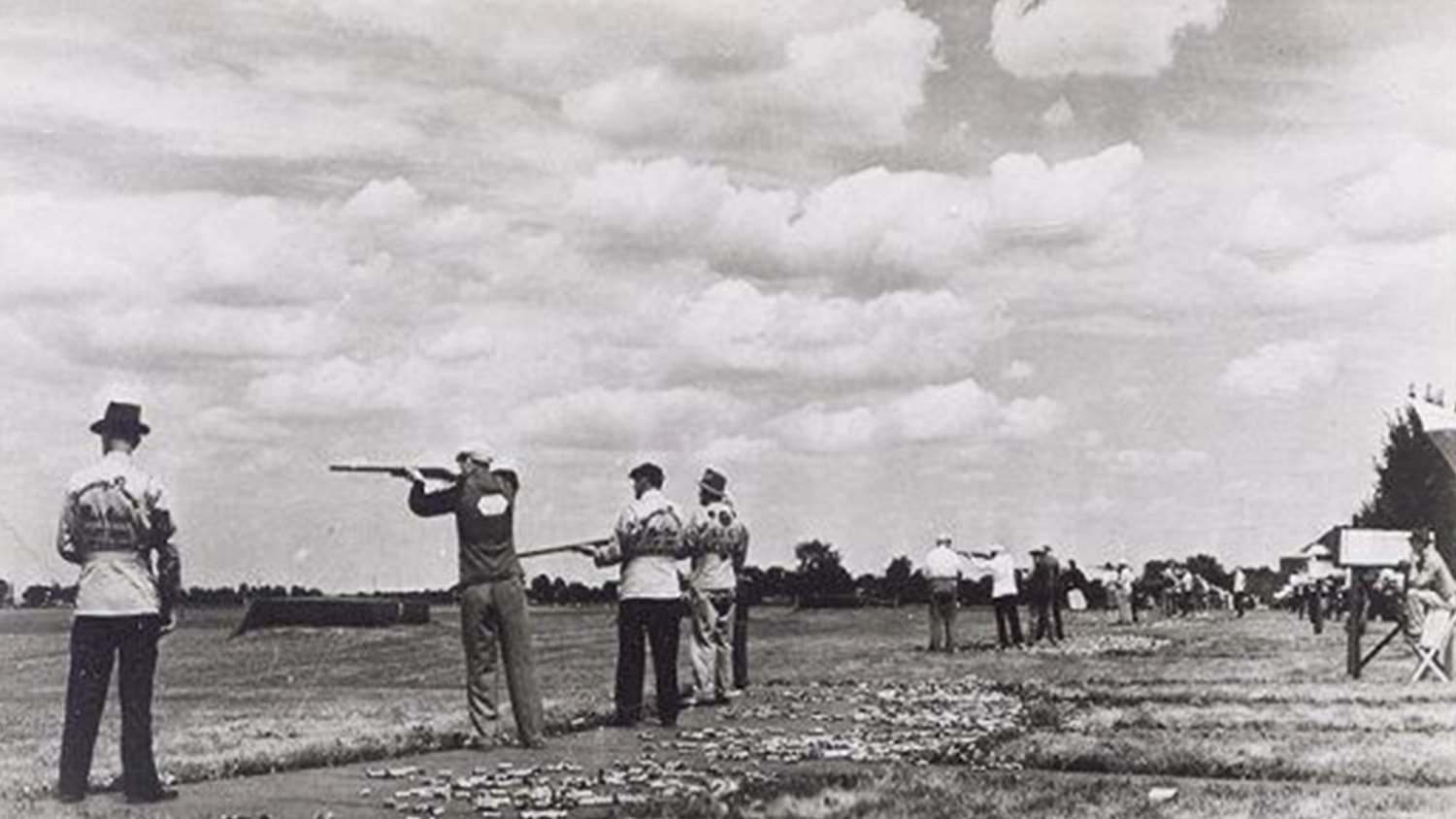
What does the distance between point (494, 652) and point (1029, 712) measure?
451 cm

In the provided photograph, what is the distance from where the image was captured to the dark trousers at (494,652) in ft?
38.0

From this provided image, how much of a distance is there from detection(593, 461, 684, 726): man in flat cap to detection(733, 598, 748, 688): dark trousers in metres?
3.70

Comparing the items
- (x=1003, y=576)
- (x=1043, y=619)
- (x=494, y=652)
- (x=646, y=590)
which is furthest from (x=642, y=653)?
(x=1043, y=619)

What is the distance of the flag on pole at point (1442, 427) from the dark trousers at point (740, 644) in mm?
10749

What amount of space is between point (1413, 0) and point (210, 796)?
29.2ft

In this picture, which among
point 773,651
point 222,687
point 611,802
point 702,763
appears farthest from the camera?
point 773,651

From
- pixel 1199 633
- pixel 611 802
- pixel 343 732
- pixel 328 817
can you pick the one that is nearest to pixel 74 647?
pixel 328 817

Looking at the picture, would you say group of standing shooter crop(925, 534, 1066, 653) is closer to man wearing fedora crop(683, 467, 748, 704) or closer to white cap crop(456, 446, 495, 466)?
man wearing fedora crop(683, 467, 748, 704)

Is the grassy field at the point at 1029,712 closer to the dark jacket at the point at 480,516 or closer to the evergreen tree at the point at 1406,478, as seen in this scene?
the dark jacket at the point at 480,516

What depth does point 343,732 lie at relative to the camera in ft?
42.2

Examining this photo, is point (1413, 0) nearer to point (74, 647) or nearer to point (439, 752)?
point (439, 752)

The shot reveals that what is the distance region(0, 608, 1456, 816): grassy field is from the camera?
30.8ft

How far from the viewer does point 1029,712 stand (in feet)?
47.0

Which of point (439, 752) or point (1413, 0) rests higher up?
point (1413, 0)
